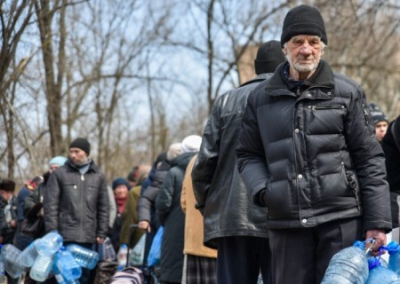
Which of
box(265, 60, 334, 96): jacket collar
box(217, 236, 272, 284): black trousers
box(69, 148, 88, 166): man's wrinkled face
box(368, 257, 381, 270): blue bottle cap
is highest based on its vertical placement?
box(265, 60, 334, 96): jacket collar

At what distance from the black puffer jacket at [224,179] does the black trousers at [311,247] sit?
3.64ft

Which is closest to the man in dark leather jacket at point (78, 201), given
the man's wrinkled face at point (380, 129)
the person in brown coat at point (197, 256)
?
the person in brown coat at point (197, 256)

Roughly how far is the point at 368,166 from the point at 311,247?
0.52 metres

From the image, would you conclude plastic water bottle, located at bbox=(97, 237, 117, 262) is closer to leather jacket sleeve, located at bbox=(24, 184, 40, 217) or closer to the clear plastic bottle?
leather jacket sleeve, located at bbox=(24, 184, 40, 217)

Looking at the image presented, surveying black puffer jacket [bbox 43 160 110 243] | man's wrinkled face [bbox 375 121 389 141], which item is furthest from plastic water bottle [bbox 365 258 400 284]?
black puffer jacket [bbox 43 160 110 243]

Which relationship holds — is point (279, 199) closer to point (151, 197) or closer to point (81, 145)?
point (151, 197)

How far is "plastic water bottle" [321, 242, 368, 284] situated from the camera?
14.9 ft

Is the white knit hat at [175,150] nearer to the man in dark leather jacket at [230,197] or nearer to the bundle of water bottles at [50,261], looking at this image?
the bundle of water bottles at [50,261]

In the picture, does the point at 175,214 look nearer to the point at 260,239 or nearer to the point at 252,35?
the point at 260,239

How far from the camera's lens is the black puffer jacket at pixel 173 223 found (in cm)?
900

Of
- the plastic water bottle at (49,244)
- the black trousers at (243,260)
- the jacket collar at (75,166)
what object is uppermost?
the jacket collar at (75,166)

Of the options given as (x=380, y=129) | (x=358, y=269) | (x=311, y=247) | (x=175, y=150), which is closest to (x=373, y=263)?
(x=358, y=269)

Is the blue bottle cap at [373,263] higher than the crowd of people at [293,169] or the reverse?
the reverse

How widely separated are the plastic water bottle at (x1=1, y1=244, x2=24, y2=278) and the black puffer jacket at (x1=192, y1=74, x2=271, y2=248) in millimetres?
4456
